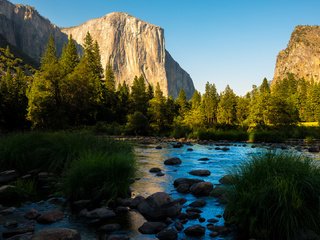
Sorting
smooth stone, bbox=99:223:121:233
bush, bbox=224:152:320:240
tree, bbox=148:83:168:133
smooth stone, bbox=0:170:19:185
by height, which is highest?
tree, bbox=148:83:168:133

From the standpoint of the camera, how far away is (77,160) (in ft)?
32.0

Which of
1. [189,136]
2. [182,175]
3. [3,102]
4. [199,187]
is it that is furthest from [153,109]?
[199,187]

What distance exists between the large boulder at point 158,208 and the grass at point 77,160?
1.10 m

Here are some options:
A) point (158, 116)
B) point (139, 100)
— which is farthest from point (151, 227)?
point (139, 100)

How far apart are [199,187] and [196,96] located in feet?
244

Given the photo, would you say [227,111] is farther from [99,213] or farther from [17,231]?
[17,231]

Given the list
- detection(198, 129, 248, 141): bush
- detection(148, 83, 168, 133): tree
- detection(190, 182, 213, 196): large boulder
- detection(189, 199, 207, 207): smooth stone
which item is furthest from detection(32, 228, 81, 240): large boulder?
detection(148, 83, 168, 133): tree

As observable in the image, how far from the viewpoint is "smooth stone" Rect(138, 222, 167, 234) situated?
6457 mm

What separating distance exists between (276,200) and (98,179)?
4.60 m

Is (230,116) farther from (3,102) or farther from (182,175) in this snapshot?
(182,175)

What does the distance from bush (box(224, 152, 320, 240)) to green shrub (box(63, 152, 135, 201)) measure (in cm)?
323

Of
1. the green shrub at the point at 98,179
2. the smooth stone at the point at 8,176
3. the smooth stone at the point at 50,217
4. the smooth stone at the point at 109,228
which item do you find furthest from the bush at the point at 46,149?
the smooth stone at the point at 109,228

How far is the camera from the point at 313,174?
611cm

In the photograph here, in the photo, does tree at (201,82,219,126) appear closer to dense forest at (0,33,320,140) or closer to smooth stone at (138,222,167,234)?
dense forest at (0,33,320,140)
